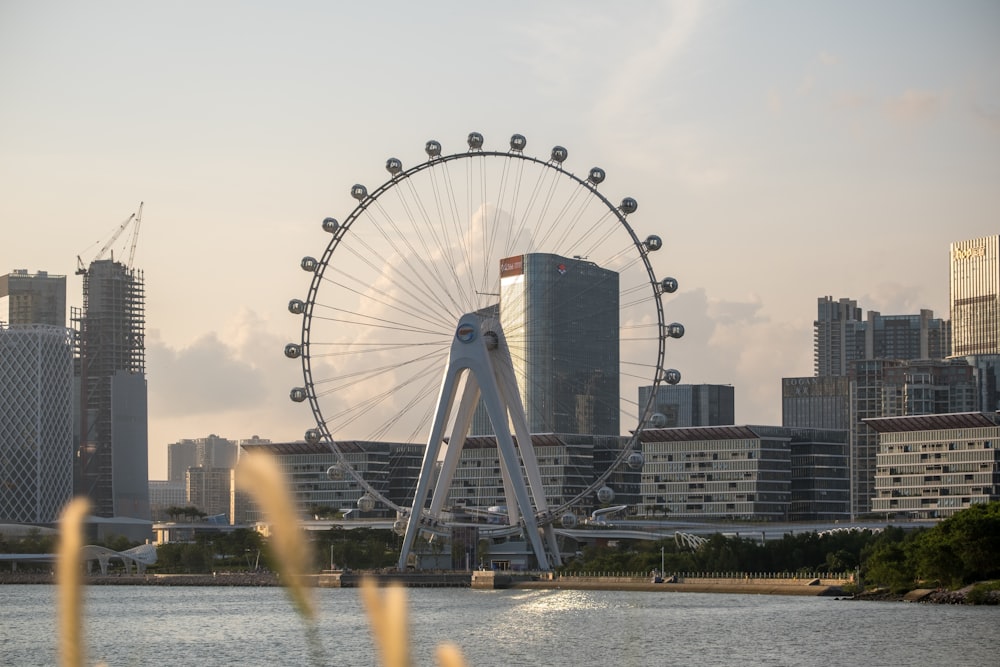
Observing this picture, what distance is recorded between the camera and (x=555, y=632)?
3597 inches

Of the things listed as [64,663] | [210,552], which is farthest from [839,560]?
[64,663]

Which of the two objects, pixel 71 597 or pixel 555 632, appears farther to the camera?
pixel 555 632

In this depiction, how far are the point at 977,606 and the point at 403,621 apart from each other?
10766 centimetres

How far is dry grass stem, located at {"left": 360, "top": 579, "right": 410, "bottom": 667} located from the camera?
4816 millimetres

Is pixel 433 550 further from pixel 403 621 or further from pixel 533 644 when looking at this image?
pixel 403 621

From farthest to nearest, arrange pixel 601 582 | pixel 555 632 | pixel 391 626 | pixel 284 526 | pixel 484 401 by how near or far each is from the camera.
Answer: pixel 601 582
pixel 484 401
pixel 555 632
pixel 284 526
pixel 391 626

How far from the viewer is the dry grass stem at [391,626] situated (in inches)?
190

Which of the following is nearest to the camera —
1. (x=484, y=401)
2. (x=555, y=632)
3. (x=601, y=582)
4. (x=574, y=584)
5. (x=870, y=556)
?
(x=555, y=632)

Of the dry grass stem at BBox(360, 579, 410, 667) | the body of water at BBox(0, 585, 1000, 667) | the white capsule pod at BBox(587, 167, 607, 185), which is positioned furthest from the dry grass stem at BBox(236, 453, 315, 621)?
the white capsule pod at BBox(587, 167, 607, 185)

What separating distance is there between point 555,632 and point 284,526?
87.8 metres

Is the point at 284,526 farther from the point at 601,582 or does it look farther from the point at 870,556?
the point at 601,582

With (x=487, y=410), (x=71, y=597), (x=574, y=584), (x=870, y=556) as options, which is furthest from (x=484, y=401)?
(x=71, y=597)

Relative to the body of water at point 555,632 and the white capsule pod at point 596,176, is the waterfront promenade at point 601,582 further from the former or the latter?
the white capsule pod at point 596,176

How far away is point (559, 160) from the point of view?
11231 centimetres
